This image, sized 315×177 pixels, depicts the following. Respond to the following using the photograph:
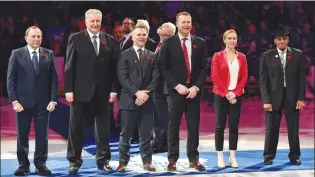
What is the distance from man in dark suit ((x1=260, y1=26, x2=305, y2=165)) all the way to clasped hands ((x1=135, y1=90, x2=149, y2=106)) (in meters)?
1.42

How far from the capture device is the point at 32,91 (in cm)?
511

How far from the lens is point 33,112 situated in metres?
5.16

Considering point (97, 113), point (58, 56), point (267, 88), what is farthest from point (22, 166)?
point (58, 56)

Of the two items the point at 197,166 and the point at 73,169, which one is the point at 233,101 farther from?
the point at 73,169

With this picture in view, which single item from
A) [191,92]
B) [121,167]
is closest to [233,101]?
[191,92]

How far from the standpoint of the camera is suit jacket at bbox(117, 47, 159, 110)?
5.11 metres

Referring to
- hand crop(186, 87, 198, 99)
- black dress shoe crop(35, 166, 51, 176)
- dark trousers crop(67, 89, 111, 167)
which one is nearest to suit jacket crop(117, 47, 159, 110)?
dark trousers crop(67, 89, 111, 167)

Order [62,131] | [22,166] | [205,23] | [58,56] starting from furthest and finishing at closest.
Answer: [205,23]
[58,56]
[62,131]
[22,166]

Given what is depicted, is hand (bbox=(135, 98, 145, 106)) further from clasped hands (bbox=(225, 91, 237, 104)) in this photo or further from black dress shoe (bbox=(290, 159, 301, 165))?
black dress shoe (bbox=(290, 159, 301, 165))

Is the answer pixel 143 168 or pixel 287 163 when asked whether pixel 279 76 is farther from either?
pixel 143 168

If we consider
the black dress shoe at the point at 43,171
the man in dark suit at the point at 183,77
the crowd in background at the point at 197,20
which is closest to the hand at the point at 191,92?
the man in dark suit at the point at 183,77

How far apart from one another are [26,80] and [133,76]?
103 centimetres

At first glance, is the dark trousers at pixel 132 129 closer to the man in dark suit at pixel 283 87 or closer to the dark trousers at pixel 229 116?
the dark trousers at pixel 229 116

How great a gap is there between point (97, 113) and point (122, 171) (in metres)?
0.62
